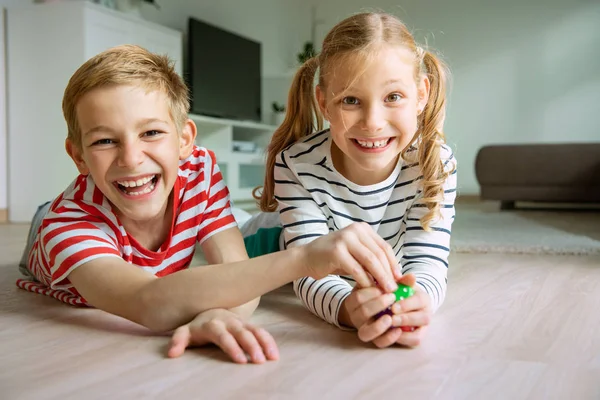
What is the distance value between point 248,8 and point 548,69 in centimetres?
281

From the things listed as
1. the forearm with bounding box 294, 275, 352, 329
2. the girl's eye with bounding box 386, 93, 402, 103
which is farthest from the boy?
the girl's eye with bounding box 386, 93, 402, 103

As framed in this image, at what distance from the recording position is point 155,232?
1.26 m

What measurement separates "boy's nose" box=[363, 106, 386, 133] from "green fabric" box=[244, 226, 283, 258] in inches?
21.9

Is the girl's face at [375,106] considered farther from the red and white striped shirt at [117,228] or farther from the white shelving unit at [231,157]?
the white shelving unit at [231,157]

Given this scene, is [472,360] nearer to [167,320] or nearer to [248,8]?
[167,320]

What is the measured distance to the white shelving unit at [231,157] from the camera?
15.0 feet

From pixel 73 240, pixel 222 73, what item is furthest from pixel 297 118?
pixel 222 73

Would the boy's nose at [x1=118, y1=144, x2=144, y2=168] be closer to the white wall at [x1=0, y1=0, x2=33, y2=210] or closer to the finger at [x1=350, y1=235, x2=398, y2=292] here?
the finger at [x1=350, y1=235, x2=398, y2=292]

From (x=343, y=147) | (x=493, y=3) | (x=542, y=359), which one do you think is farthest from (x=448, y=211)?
(x=493, y=3)

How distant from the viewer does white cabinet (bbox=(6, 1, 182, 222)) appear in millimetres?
3355

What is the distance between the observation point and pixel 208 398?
743 millimetres

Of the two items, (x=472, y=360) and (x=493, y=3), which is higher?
(x=493, y=3)

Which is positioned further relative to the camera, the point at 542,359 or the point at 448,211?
the point at 448,211

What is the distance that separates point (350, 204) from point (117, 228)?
46 centimetres
